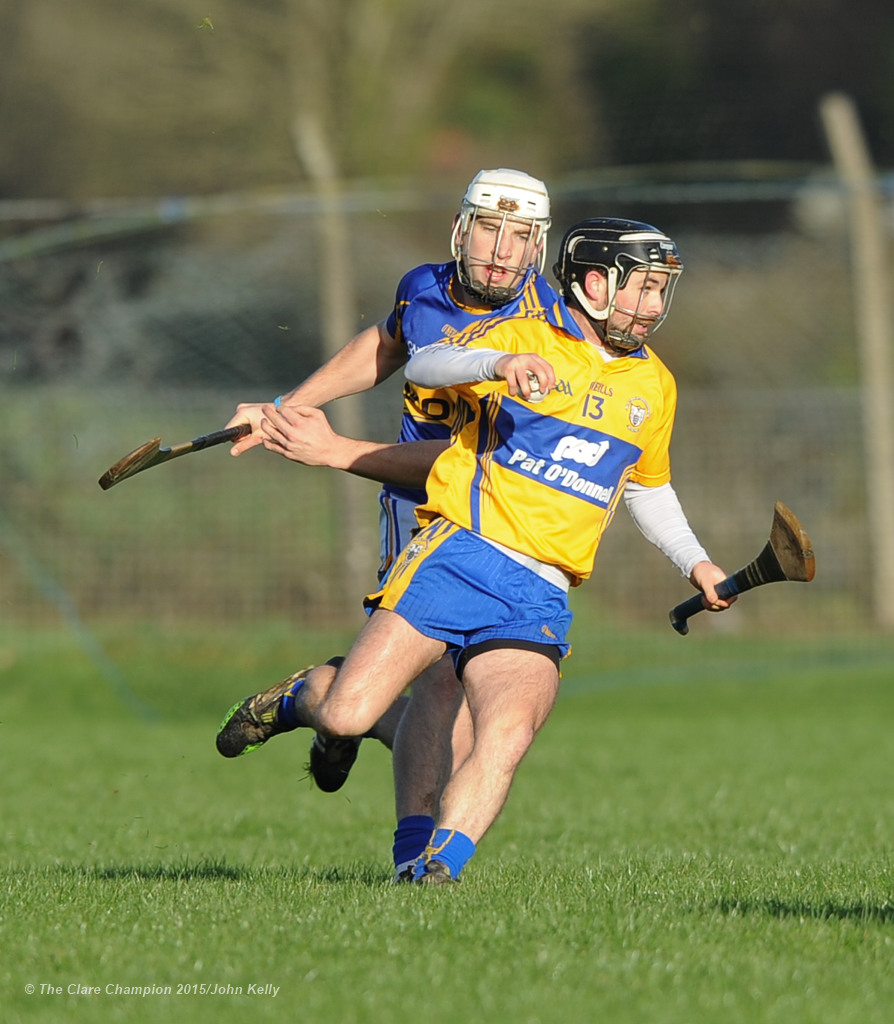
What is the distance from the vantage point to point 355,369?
6.73m

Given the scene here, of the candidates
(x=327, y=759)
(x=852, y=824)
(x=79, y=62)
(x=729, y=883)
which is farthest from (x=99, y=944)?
(x=79, y=62)

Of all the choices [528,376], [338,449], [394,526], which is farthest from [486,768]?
[394,526]

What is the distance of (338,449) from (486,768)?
1.42 meters

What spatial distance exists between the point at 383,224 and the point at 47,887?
1291 cm

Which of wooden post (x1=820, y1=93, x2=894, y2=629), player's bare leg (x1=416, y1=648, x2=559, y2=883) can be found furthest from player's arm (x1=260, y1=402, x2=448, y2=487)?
wooden post (x1=820, y1=93, x2=894, y2=629)

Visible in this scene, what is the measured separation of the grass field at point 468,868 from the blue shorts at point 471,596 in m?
0.83

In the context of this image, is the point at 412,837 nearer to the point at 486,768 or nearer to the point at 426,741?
the point at 426,741

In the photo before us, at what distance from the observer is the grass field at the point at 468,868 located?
3.92 m

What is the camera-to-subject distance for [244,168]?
2105 cm

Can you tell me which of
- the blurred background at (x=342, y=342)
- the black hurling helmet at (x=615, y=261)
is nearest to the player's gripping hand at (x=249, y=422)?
the black hurling helmet at (x=615, y=261)

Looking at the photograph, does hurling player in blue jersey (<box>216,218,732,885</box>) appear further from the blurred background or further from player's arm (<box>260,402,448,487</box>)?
the blurred background

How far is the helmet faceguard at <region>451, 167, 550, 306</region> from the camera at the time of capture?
6.05m

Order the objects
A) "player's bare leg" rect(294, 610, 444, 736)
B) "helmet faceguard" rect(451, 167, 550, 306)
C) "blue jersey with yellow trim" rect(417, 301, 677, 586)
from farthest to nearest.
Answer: "helmet faceguard" rect(451, 167, 550, 306), "blue jersey with yellow trim" rect(417, 301, 677, 586), "player's bare leg" rect(294, 610, 444, 736)

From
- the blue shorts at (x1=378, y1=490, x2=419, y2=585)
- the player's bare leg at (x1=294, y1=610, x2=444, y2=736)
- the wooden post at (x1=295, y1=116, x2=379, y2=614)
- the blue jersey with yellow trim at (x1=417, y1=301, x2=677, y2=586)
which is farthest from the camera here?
the wooden post at (x1=295, y1=116, x2=379, y2=614)
